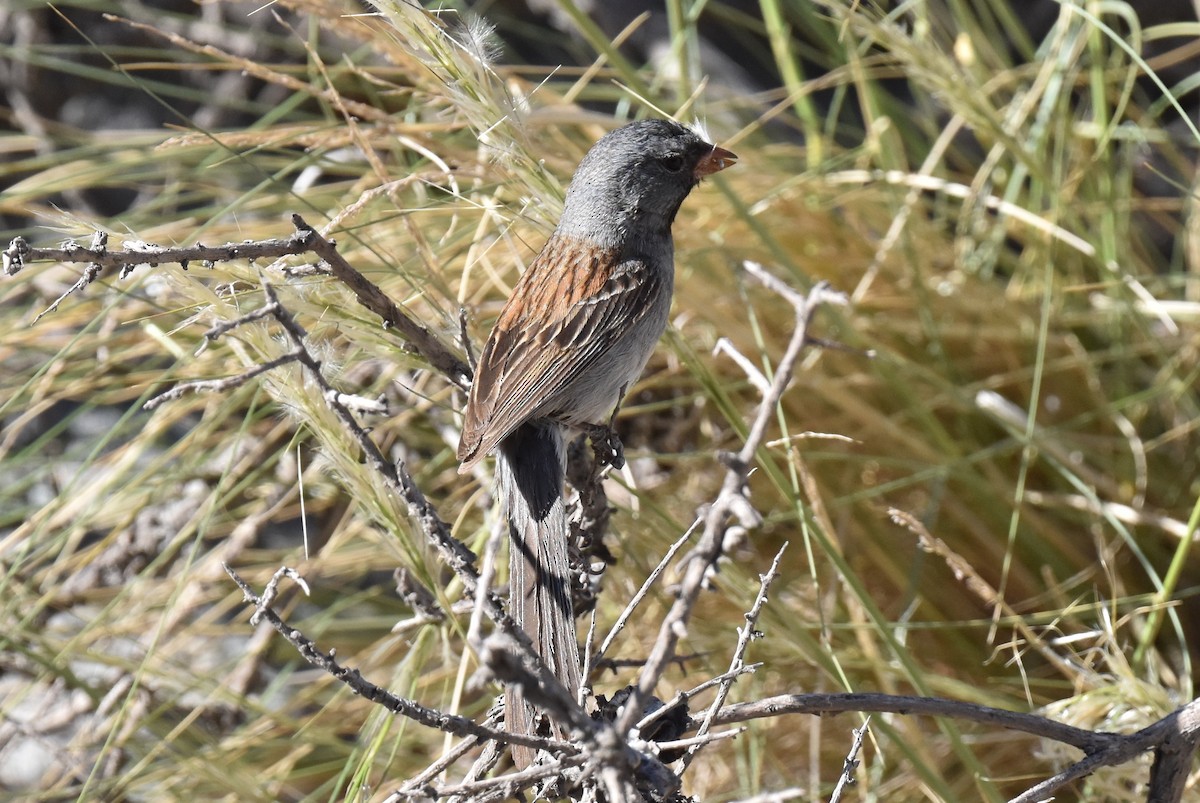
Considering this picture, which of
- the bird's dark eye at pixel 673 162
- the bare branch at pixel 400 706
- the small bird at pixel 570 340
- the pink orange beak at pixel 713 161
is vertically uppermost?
the bird's dark eye at pixel 673 162

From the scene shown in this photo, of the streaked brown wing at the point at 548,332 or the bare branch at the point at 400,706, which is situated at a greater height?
the streaked brown wing at the point at 548,332

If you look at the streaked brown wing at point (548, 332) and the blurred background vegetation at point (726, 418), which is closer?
the streaked brown wing at point (548, 332)

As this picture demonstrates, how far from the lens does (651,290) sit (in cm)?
203

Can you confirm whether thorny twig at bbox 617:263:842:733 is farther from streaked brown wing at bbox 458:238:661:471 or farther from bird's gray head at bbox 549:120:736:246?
bird's gray head at bbox 549:120:736:246

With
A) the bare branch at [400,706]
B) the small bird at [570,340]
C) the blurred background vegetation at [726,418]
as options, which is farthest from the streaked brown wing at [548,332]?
the bare branch at [400,706]

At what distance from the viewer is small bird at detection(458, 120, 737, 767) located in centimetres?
163

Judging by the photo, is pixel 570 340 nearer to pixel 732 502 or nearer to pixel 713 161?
pixel 713 161

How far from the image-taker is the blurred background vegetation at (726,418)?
2.17m

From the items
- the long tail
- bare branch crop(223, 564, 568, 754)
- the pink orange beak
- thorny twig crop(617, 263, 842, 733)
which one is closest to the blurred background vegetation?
the pink orange beak

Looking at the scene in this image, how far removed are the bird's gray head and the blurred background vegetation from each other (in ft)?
0.37

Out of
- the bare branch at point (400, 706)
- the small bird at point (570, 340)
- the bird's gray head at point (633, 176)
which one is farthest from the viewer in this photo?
the bird's gray head at point (633, 176)

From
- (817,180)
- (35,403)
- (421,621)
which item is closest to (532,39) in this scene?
(817,180)

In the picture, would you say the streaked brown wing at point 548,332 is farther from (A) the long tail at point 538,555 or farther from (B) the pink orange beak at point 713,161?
(B) the pink orange beak at point 713,161

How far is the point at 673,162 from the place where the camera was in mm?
2152
